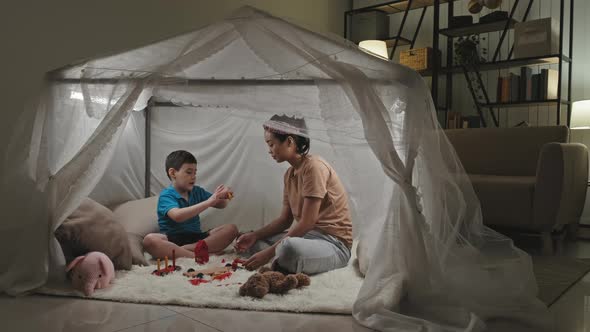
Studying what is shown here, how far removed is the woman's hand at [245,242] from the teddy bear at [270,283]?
0.41 m

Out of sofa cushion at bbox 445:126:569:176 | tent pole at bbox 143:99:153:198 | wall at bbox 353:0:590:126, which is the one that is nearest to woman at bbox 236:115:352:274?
tent pole at bbox 143:99:153:198

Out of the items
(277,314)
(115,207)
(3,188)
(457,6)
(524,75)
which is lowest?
(277,314)

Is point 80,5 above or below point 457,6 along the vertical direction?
below

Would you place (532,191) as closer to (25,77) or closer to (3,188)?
(3,188)

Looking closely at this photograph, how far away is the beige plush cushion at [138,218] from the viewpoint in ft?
7.53

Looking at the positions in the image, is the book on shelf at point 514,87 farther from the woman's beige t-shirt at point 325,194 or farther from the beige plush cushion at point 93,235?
the beige plush cushion at point 93,235

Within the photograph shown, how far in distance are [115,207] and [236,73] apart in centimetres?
115

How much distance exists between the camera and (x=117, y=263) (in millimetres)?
1977

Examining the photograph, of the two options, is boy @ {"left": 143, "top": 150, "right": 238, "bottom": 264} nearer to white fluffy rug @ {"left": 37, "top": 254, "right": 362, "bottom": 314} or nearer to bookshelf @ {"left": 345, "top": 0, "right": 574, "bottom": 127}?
white fluffy rug @ {"left": 37, "top": 254, "right": 362, "bottom": 314}

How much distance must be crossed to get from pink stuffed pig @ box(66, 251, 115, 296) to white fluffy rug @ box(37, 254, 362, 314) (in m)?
0.03

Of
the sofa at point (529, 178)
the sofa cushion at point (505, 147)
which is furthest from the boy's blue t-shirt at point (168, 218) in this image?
the sofa cushion at point (505, 147)

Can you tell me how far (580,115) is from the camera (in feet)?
11.3

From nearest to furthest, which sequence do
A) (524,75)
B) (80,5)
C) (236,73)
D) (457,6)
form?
(236,73) < (80,5) < (524,75) < (457,6)

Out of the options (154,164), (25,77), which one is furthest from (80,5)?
(154,164)
